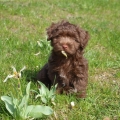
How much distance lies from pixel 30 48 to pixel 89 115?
9.37 feet

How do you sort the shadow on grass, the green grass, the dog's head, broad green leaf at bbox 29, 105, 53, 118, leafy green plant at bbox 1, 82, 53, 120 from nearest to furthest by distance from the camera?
leafy green plant at bbox 1, 82, 53, 120 → broad green leaf at bbox 29, 105, 53, 118 → the dog's head → the green grass → the shadow on grass

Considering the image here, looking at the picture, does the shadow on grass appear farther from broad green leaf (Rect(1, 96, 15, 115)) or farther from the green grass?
broad green leaf (Rect(1, 96, 15, 115))

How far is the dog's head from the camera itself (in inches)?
180

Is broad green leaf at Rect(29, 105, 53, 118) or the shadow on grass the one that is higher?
broad green leaf at Rect(29, 105, 53, 118)

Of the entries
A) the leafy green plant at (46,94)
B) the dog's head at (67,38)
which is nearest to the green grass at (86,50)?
the leafy green plant at (46,94)

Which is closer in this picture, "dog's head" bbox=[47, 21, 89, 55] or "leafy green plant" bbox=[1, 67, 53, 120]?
"leafy green plant" bbox=[1, 67, 53, 120]

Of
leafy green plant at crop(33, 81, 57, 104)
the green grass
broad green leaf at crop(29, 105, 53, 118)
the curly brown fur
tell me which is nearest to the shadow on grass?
Result: the green grass

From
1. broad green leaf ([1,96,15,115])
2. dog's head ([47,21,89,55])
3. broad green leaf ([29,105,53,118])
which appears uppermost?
dog's head ([47,21,89,55])

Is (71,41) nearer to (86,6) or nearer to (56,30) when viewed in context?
(56,30)

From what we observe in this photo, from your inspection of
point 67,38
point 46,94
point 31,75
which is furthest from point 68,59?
point 31,75

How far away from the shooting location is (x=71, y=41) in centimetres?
462

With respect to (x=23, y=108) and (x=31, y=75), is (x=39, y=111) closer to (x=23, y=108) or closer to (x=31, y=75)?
(x=23, y=108)

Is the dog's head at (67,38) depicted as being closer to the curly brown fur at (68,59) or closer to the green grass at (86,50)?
the curly brown fur at (68,59)

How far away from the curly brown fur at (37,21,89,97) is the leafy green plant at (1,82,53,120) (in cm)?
91
